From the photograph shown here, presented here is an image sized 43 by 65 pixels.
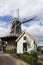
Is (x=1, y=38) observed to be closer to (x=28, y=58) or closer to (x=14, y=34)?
(x=14, y=34)

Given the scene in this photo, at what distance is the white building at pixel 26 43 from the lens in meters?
63.8

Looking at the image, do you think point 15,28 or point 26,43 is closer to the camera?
point 26,43

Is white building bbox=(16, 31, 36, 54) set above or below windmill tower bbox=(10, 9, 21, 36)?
below

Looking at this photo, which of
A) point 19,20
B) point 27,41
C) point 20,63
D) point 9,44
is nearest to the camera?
point 20,63

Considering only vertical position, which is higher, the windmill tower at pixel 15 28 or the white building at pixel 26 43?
the windmill tower at pixel 15 28

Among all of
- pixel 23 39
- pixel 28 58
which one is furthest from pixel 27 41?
pixel 28 58

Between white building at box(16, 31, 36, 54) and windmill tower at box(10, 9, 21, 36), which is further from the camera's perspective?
windmill tower at box(10, 9, 21, 36)

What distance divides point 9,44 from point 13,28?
622 cm

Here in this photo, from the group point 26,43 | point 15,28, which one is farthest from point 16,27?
point 26,43

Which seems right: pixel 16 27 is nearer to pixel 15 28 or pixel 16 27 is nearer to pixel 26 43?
pixel 15 28

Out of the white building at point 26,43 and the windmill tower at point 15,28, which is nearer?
the white building at point 26,43

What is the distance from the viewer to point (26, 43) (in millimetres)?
64625

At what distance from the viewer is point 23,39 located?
212 ft

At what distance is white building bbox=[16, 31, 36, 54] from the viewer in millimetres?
63797
